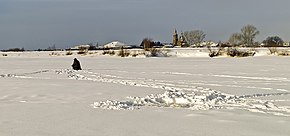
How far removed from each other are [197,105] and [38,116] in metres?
3.74

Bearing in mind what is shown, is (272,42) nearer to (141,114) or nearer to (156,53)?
(156,53)

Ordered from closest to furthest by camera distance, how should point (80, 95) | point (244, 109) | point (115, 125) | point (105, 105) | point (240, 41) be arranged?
point (115, 125) → point (244, 109) → point (105, 105) → point (80, 95) → point (240, 41)

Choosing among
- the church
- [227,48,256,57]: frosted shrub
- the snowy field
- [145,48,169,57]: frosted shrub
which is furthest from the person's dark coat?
the church

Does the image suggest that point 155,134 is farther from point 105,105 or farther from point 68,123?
point 105,105

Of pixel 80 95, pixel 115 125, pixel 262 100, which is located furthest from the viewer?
pixel 80 95

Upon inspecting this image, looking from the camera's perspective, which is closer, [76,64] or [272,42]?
[76,64]

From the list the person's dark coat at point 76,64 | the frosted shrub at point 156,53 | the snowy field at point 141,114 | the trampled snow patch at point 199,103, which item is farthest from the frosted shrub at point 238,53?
the trampled snow patch at point 199,103

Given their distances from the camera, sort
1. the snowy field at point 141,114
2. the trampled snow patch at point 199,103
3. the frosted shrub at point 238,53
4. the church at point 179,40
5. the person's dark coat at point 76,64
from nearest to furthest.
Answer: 1. the snowy field at point 141,114
2. the trampled snow patch at point 199,103
3. the person's dark coat at point 76,64
4. the frosted shrub at point 238,53
5. the church at point 179,40

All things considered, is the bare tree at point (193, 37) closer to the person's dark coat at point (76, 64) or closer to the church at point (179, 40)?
the church at point (179, 40)

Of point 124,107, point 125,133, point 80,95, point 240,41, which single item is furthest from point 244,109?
point 240,41

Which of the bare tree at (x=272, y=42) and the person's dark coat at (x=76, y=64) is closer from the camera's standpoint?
the person's dark coat at (x=76, y=64)

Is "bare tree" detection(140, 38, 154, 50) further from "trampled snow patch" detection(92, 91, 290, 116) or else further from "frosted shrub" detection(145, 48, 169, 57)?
"trampled snow patch" detection(92, 91, 290, 116)

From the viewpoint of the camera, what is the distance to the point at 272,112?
8.55 m

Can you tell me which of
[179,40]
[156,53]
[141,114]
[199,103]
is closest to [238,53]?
[156,53]
